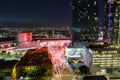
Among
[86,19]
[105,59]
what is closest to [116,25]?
[86,19]

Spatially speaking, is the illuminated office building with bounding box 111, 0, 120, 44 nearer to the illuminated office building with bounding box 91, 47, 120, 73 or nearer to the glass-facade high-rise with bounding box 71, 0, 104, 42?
the glass-facade high-rise with bounding box 71, 0, 104, 42

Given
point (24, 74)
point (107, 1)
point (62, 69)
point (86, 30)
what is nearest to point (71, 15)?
point (86, 30)

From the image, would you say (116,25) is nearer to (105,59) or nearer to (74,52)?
(74,52)

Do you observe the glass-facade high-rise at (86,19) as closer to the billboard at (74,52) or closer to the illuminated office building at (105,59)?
the billboard at (74,52)

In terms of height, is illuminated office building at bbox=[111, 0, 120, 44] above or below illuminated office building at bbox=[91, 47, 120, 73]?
above

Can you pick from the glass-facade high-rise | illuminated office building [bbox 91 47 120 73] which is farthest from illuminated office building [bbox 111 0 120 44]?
illuminated office building [bbox 91 47 120 73]

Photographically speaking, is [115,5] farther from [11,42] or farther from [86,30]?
[11,42]

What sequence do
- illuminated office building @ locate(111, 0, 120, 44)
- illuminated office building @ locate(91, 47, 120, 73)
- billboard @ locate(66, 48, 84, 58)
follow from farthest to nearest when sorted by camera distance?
illuminated office building @ locate(111, 0, 120, 44), billboard @ locate(66, 48, 84, 58), illuminated office building @ locate(91, 47, 120, 73)

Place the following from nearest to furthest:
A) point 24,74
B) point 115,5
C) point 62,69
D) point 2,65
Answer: point 24,74
point 2,65
point 62,69
point 115,5

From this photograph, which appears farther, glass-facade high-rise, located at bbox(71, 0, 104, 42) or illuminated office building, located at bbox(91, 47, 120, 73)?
glass-facade high-rise, located at bbox(71, 0, 104, 42)
